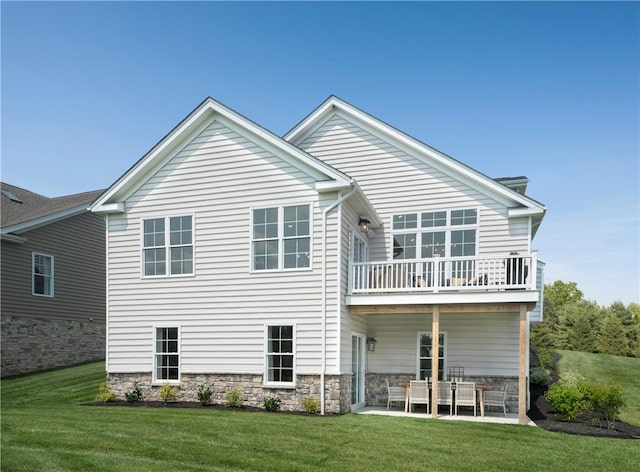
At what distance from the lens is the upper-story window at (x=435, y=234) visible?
44.7 ft

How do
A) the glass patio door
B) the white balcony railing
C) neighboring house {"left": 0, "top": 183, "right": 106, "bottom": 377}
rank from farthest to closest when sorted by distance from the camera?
neighboring house {"left": 0, "top": 183, "right": 106, "bottom": 377} < the glass patio door < the white balcony railing

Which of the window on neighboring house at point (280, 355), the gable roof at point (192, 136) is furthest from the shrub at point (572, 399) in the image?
the gable roof at point (192, 136)

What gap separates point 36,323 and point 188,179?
965cm

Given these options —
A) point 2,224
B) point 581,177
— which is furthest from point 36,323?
point 581,177

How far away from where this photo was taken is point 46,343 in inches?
717

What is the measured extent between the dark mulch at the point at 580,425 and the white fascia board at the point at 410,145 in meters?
5.28

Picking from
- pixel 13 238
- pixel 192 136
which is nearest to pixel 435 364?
pixel 192 136

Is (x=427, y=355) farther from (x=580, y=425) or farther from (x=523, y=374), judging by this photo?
(x=580, y=425)

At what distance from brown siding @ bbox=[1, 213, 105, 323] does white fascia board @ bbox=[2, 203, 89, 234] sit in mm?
200

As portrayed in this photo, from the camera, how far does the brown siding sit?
1725 centimetres

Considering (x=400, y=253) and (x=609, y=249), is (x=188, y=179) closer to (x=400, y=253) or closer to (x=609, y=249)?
(x=400, y=253)

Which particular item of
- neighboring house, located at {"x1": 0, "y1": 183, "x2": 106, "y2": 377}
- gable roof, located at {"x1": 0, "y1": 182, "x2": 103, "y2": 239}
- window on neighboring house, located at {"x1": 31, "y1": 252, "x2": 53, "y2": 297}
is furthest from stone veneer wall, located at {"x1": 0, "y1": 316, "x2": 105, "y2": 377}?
gable roof, located at {"x1": 0, "y1": 182, "x2": 103, "y2": 239}

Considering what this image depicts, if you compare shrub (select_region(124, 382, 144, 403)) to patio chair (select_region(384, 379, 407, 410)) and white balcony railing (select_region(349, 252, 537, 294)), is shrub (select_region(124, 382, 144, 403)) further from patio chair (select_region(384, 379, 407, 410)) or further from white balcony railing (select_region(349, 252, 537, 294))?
patio chair (select_region(384, 379, 407, 410))

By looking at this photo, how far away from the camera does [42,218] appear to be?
18.3 metres
